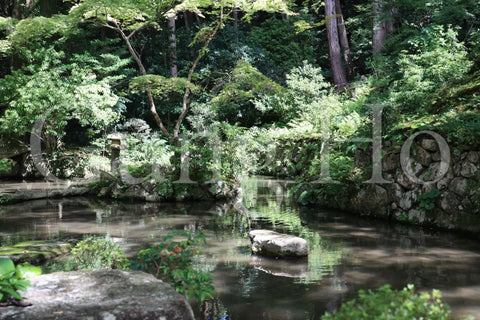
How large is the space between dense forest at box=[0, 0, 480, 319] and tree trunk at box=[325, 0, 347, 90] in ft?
0.21

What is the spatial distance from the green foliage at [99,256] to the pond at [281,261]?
930 mm

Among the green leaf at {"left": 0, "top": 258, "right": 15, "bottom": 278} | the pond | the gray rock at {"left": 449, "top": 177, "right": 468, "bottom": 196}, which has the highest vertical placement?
the gray rock at {"left": 449, "top": 177, "right": 468, "bottom": 196}

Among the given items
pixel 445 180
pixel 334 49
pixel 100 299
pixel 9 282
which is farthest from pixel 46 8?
pixel 100 299

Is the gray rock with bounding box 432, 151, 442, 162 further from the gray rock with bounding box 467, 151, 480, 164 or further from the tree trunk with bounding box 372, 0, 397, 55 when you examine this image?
the tree trunk with bounding box 372, 0, 397, 55

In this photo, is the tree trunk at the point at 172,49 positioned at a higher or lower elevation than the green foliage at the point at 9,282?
higher

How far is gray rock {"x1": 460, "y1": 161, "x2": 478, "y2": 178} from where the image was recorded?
261 inches

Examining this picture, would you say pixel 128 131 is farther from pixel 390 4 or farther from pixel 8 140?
pixel 390 4


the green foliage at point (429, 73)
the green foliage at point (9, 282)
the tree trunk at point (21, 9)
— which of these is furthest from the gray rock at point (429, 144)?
the tree trunk at point (21, 9)

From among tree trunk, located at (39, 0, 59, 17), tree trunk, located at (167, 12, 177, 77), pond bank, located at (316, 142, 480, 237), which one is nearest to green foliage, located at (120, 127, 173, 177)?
tree trunk, located at (167, 12, 177, 77)

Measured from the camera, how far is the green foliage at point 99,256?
183 inches

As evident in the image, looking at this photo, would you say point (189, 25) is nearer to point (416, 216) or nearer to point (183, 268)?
point (416, 216)

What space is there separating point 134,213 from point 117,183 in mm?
2873

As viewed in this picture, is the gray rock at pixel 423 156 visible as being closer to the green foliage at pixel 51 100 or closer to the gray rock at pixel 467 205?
the gray rock at pixel 467 205

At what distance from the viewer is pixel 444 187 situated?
704 cm
